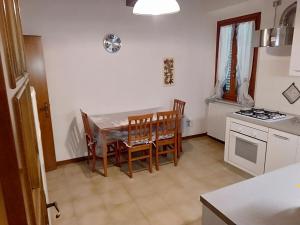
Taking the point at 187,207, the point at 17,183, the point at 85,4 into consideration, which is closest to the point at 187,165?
the point at 187,207

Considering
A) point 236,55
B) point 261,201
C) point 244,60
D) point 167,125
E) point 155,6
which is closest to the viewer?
point 261,201

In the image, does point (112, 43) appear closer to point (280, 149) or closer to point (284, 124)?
point (284, 124)

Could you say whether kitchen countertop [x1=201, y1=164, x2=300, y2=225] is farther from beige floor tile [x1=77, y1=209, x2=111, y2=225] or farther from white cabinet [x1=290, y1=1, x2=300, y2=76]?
white cabinet [x1=290, y1=1, x2=300, y2=76]

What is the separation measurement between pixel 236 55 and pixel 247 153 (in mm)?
1912

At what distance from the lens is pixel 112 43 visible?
3701mm

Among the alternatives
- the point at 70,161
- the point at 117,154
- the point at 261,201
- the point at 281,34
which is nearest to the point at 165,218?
the point at 117,154

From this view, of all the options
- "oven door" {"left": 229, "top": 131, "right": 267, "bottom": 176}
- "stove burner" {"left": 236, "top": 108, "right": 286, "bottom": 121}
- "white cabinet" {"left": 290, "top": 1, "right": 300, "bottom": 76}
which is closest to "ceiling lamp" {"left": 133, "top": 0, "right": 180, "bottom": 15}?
"white cabinet" {"left": 290, "top": 1, "right": 300, "bottom": 76}

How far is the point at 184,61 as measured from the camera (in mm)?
4402

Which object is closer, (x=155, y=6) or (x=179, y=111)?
(x=155, y=6)

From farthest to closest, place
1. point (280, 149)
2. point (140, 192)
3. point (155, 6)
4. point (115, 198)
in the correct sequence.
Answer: point (140, 192), point (115, 198), point (280, 149), point (155, 6)

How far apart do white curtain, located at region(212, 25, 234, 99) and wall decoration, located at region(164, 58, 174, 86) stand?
0.96m

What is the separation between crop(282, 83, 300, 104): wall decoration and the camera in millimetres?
3078

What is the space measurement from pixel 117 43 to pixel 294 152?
295 centimetres

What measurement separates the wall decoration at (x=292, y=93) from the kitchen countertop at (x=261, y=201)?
2162 millimetres
